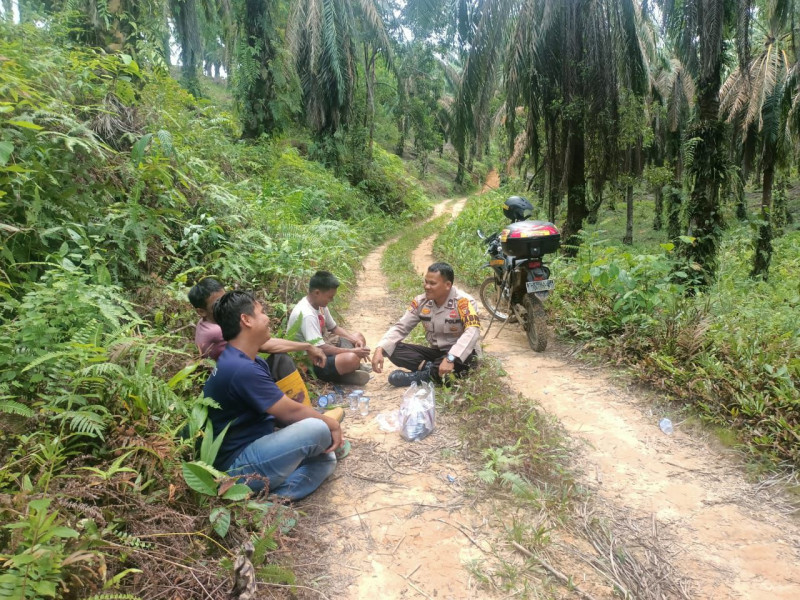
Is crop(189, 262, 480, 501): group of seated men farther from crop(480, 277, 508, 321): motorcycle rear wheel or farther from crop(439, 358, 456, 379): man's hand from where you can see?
crop(480, 277, 508, 321): motorcycle rear wheel

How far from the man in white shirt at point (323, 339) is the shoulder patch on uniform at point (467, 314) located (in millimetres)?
890

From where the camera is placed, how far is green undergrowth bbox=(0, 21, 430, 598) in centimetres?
192

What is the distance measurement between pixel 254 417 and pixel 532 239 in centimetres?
365

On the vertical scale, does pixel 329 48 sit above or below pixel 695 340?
above

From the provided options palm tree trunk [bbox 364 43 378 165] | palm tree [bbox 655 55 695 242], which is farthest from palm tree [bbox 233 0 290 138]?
palm tree [bbox 655 55 695 242]

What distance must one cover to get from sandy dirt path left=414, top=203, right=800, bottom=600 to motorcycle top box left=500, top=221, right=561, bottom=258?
1.50m

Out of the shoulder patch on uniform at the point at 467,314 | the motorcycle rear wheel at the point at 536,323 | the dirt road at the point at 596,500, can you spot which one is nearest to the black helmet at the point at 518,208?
the motorcycle rear wheel at the point at 536,323

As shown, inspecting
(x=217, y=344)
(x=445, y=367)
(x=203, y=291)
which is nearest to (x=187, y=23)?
(x=203, y=291)

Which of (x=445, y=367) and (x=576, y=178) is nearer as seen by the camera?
(x=445, y=367)

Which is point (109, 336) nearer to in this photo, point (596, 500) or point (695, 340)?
point (596, 500)

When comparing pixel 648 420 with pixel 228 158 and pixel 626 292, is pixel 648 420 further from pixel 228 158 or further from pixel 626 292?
pixel 228 158

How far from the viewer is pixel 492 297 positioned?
7.08m

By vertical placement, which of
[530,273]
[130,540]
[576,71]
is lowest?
[130,540]

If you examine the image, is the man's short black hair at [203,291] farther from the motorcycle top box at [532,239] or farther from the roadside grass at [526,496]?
the motorcycle top box at [532,239]
